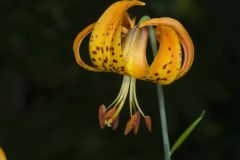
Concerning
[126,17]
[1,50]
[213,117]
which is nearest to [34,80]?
[1,50]

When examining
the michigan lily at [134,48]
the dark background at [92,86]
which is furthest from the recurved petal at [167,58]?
the dark background at [92,86]

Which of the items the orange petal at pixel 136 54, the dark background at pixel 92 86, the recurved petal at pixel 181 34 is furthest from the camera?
the dark background at pixel 92 86

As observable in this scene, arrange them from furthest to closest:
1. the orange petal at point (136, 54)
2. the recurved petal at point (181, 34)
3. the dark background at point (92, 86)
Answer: the dark background at point (92, 86)
the orange petal at point (136, 54)
the recurved petal at point (181, 34)

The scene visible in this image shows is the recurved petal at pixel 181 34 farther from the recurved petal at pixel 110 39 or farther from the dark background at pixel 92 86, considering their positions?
the dark background at pixel 92 86

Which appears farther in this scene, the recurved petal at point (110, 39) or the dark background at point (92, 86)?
the dark background at point (92, 86)

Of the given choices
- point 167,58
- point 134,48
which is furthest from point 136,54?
point 167,58

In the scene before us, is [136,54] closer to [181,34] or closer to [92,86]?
[181,34]

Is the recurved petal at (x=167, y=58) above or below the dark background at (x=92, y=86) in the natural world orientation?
above
